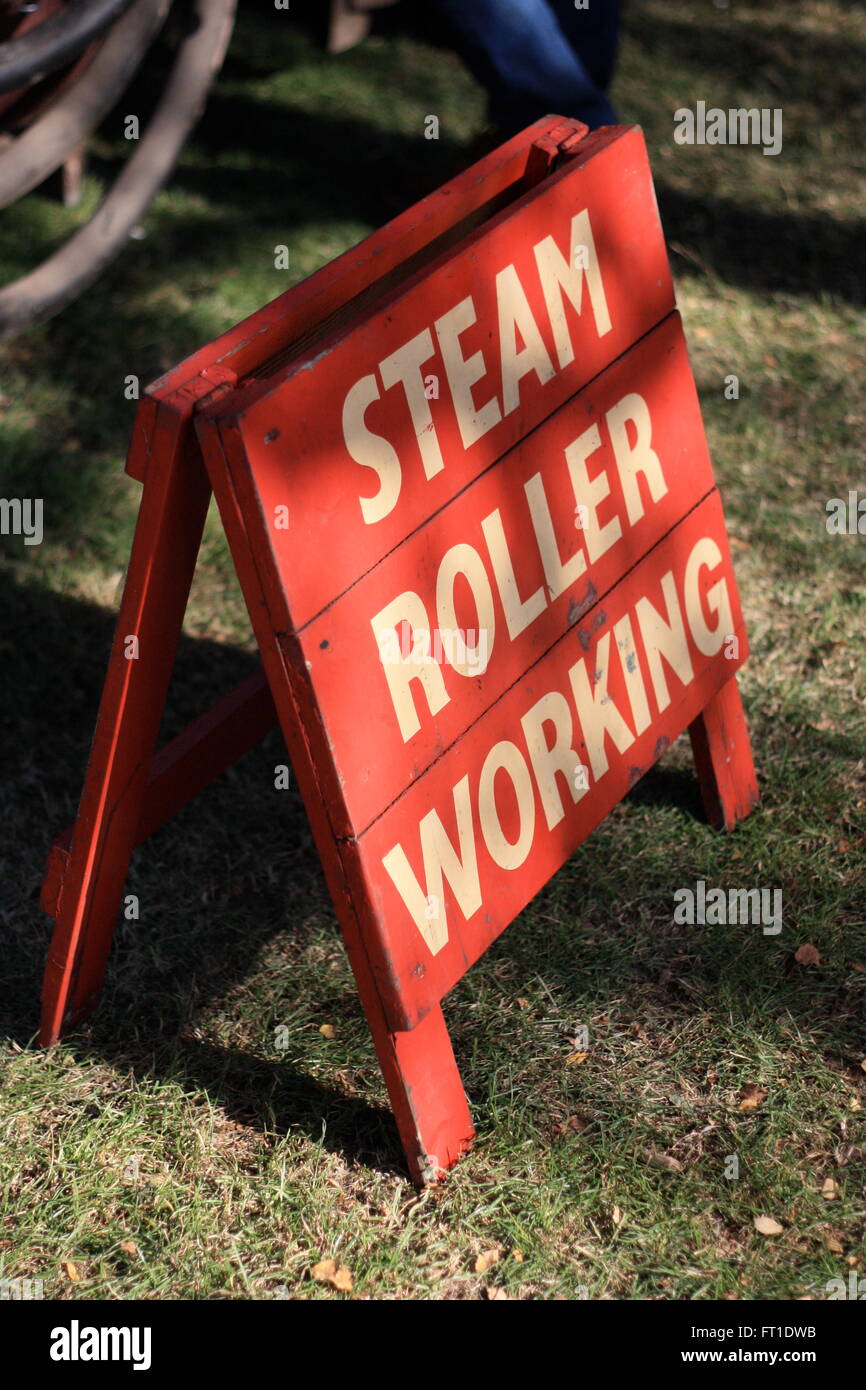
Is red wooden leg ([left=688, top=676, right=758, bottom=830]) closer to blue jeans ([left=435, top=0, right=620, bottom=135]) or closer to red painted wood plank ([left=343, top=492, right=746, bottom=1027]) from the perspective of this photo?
red painted wood plank ([left=343, top=492, right=746, bottom=1027])

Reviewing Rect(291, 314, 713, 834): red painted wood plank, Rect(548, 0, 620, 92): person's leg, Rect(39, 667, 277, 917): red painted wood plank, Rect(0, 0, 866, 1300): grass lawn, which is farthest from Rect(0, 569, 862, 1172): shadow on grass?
Rect(548, 0, 620, 92): person's leg

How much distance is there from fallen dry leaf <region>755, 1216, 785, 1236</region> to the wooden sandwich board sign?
0.46m

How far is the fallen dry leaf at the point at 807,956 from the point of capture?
2410 mm

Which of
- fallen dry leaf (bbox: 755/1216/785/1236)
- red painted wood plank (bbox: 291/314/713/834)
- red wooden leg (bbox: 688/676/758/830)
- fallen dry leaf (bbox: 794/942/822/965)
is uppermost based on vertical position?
red painted wood plank (bbox: 291/314/713/834)

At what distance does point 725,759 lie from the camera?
2.62m

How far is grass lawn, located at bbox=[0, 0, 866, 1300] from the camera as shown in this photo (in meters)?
2.00

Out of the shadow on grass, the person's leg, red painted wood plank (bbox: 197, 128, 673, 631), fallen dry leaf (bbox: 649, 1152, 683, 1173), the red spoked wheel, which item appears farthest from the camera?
the person's leg

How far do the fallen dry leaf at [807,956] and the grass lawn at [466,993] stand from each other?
1cm

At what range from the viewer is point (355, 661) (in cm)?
176

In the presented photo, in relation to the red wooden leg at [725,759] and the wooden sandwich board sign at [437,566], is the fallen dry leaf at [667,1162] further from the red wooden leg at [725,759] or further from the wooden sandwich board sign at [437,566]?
the red wooden leg at [725,759]

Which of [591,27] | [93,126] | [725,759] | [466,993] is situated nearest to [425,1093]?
[466,993]

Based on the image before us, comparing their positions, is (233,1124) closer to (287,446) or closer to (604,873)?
(604,873)

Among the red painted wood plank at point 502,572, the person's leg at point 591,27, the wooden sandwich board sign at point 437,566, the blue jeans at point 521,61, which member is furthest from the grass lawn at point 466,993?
the person's leg at point 591,27

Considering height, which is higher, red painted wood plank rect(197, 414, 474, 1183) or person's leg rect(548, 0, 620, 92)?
person's leg rect(548, 0, 620, 92)
